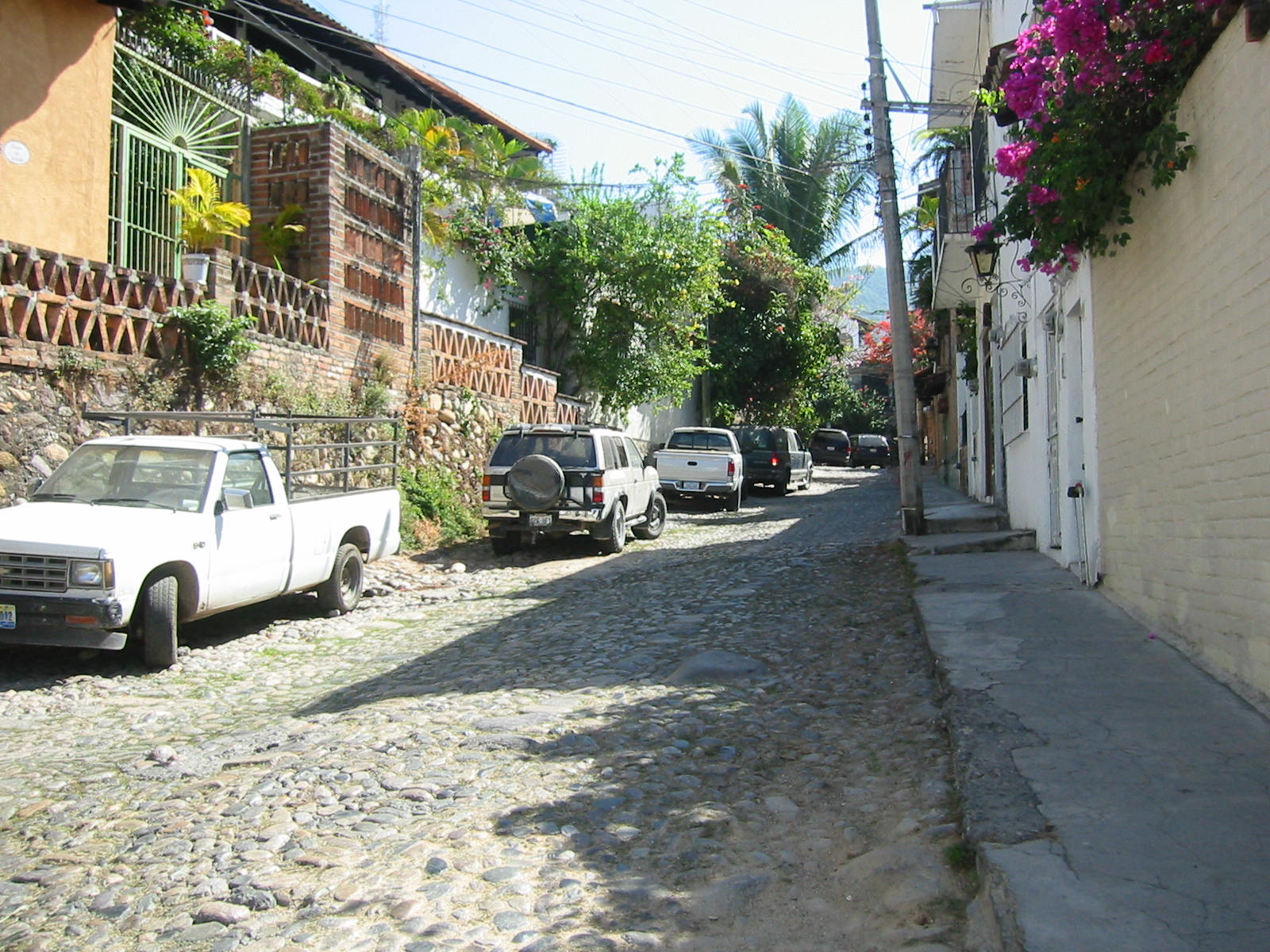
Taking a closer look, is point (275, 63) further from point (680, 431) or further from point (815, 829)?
point (815, 829)

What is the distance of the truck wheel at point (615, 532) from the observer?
14859 millimetres

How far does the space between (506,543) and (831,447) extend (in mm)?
34367

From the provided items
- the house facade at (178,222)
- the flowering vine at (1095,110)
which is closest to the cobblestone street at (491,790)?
the flowering vine at (1095,110)

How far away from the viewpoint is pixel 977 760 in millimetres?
4645

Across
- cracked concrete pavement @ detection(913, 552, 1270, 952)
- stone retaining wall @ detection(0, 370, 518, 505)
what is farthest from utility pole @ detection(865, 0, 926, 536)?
stone retaining wall @ detection(0, 370, 518, 505)

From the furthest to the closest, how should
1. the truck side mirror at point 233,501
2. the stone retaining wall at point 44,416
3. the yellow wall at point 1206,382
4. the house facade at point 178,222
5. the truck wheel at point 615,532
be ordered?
the truck wheel at point 615,532 < the house facade at point 178,222 < the stone retaining wall at point 44,416 < the truck side mirror at point 233,501 < the yellow wall at point 1206,382

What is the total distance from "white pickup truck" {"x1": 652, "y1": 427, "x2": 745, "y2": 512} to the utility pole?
7276 millimetres

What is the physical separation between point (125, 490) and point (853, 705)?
5.77 metres

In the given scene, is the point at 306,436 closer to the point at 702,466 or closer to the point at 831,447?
the point at 702,466

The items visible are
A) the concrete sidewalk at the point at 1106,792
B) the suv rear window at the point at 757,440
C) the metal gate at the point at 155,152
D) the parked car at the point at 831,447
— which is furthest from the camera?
the parked car at the point at 831,447

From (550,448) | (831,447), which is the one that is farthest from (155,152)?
(831,447)

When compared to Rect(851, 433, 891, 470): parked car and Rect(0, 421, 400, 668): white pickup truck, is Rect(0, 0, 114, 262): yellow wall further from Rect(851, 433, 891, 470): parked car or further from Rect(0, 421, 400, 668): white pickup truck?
Rect(851, 433, 891, 470): parked car

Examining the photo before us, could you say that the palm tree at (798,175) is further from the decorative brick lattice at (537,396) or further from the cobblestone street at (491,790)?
the cobblestone street at (491,790)

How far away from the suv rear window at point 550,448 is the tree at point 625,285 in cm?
968
